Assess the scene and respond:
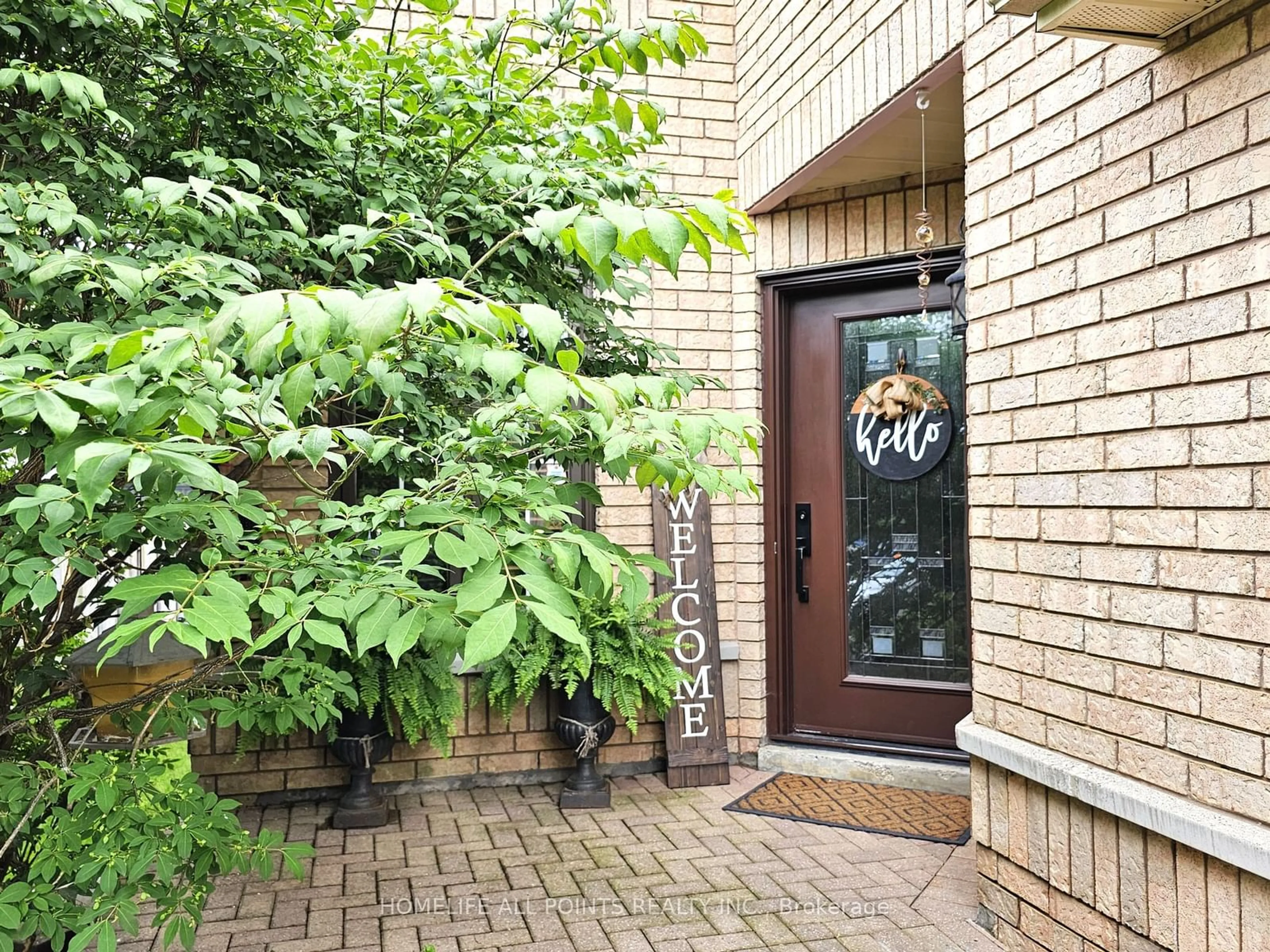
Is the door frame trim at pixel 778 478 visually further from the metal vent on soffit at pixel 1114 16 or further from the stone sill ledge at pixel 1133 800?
the metal vent on soffit at pixel 1114 16

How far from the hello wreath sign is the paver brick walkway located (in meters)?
1.69

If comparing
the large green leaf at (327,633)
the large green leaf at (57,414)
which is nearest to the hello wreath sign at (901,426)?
the large green leaf at (327,633)

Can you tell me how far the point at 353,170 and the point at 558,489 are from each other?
143 cm

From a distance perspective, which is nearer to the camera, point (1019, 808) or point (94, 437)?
point (94, 437)

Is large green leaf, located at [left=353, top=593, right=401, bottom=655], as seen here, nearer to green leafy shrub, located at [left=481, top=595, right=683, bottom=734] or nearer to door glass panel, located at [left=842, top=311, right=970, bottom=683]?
green leafy shrub, located at [left=481, top=595, right=683, bottom=734]

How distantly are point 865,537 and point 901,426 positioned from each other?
568 millimetres

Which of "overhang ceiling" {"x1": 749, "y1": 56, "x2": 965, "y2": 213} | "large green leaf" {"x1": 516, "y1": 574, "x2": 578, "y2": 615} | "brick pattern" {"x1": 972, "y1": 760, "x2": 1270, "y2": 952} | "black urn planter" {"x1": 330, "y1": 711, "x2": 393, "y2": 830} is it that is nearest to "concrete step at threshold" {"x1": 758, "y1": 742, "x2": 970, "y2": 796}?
"brick pattern" {"x1": 972, "y1": 760, "x2": 1270, "y2": 952}

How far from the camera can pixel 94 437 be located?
1243 millimetres

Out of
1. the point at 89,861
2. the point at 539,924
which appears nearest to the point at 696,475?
the point at 89,861

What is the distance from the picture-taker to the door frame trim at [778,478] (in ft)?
15.2

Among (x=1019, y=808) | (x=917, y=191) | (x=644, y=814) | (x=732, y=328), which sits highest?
(x=917, y=191)

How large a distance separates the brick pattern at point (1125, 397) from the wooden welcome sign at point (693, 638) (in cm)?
180

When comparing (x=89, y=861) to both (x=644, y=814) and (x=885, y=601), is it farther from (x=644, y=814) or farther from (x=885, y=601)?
(x=885, y=601)

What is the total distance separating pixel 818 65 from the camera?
12.9 feet
